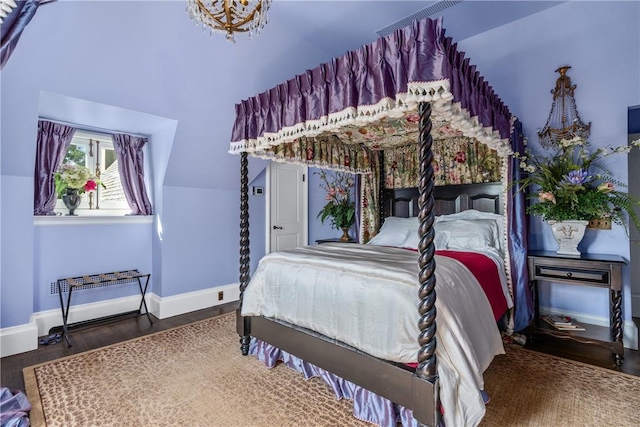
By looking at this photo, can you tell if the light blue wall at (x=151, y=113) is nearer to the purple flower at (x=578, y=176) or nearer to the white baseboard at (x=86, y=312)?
the white baseboard at (x=86, y=312)

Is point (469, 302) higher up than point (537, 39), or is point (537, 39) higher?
point (537, 39)

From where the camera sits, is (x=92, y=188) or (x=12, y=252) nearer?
(x=12, y=252)

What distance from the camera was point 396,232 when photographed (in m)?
3.38

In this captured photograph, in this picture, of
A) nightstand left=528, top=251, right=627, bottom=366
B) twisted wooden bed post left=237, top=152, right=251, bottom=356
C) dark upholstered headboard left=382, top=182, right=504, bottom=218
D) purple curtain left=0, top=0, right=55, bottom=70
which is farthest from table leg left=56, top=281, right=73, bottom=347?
nightstand left=528, top=251, right=627, bottom=366

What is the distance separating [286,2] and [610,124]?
3.24 meters

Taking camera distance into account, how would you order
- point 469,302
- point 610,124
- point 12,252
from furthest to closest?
point 610,124 → point 12,252 → point 469,302

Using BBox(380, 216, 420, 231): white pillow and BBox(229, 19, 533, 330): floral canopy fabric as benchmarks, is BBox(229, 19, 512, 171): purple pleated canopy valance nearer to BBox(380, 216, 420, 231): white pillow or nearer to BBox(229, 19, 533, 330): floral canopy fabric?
BBox(229, 19, 533, 330): floral canopy fabric

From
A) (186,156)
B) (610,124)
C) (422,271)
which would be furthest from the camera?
(186,156)

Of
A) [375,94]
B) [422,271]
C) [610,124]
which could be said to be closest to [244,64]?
[375,94]

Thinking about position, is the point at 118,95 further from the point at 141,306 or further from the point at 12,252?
the point at 141,306

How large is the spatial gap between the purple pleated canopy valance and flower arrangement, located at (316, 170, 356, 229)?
1801 millimetres

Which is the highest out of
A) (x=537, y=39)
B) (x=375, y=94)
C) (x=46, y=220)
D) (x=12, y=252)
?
(x=537, y=39)

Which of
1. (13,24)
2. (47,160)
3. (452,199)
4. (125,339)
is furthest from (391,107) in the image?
(47,160)

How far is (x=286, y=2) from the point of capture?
296 centimetres
